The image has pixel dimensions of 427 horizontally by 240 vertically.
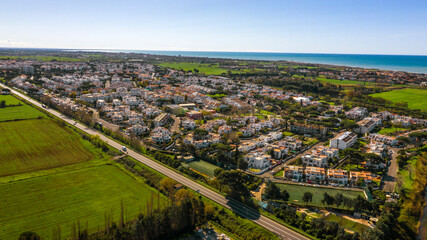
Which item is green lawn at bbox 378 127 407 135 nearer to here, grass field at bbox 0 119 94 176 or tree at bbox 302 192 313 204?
tree at bbox 302 192 313 204

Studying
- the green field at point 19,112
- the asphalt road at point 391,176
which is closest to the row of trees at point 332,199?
the asphalt road at point 391,176

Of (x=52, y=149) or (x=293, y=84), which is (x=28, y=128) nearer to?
(x=52, y=149)

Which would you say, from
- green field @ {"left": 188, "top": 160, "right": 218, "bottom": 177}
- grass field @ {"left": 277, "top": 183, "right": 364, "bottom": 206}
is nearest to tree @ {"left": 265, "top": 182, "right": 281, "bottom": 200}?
grass field @ {"left": 277, "top": 183, "right": 364, "bottom": 206}

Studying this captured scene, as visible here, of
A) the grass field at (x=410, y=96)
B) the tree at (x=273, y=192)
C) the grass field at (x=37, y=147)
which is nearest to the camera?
the tree at (x=273, y=192)

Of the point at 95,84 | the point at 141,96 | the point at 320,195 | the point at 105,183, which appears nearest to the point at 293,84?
the point at 141,96

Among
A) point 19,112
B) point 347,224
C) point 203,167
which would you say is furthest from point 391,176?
point 19,112

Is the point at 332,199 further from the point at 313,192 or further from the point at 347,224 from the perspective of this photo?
the point at 313,192

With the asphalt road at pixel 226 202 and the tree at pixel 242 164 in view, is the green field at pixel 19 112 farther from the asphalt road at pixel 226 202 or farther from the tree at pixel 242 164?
the tree at pixel 242 164
